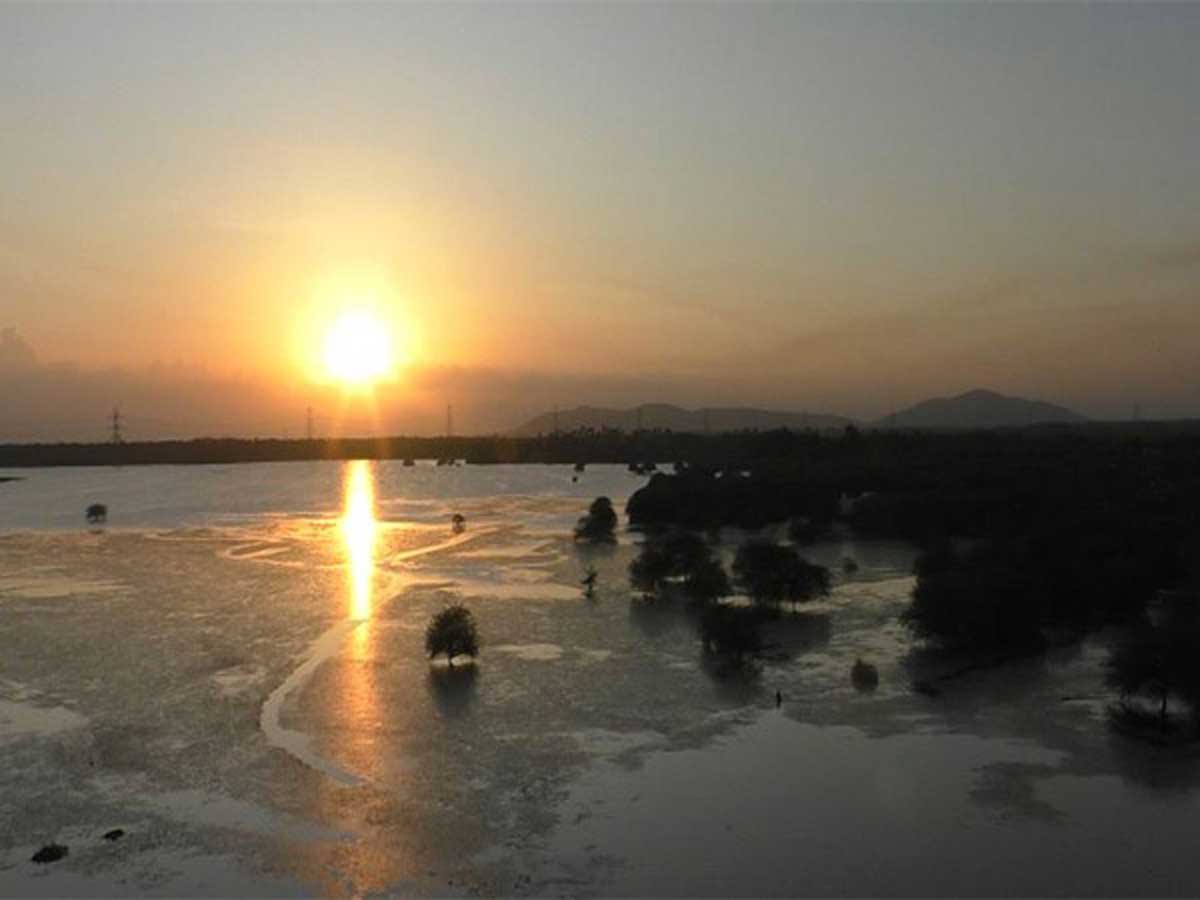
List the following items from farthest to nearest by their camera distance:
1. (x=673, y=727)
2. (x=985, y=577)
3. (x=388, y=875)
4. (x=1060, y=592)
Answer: (x=1060, y=592) < (x=985, y=577) < (x=673, y=727) < (x=388, y=875)

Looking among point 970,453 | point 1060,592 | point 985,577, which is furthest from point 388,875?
point 970,453

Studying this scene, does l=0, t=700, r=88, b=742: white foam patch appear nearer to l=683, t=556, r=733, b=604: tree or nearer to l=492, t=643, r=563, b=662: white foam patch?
l=492, t=643, r=563, b=662: white foam patch

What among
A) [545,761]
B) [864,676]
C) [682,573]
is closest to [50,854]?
[545,761]

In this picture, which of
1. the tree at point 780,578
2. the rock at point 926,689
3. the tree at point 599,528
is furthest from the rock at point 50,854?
the tree at point 599,528

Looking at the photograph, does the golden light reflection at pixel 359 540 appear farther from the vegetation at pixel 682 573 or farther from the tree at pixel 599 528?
the tree at pixel 599 528

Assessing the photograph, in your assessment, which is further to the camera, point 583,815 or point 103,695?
point 103,695

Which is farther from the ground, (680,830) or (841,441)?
(841,441)

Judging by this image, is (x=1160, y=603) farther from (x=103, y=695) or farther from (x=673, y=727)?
(x=103, y=695)
